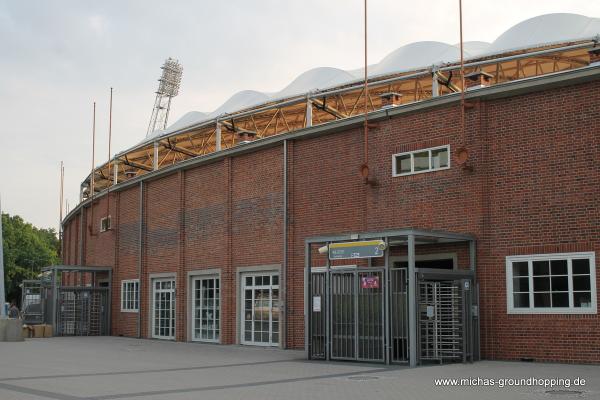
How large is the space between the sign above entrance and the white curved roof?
10.8 metres

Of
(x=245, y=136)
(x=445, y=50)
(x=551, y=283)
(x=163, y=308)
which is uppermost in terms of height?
(x=445, y=50)

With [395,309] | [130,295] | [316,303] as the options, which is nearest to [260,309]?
[316,303]

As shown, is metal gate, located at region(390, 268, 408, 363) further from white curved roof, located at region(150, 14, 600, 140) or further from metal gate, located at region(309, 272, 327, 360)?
white curved roof, located at region(150, 14, 600, 140)

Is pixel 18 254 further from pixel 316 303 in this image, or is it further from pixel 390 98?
pixel 316 303

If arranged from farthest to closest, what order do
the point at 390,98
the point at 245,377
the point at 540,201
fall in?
the point at 390,98, the point at 540,201, the point at 245,377

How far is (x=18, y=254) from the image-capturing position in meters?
82.1

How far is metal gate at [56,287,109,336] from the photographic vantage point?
106ft

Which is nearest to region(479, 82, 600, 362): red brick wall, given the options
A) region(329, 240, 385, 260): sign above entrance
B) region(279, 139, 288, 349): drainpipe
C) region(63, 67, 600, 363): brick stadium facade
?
region(63, 67, 600, 363): brick stadium facade

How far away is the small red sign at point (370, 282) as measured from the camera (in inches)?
685

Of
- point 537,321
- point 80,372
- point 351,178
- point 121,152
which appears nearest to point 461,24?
point 351,178

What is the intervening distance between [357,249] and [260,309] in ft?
26.4

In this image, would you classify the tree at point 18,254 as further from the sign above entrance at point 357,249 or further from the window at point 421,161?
the sign above entrance at point 357,249

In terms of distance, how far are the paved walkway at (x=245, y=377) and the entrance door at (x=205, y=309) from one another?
15.7 feet

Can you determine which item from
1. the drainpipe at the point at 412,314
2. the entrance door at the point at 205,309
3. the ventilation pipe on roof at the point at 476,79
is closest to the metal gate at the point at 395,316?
the drainpipe at the point at 412,314
